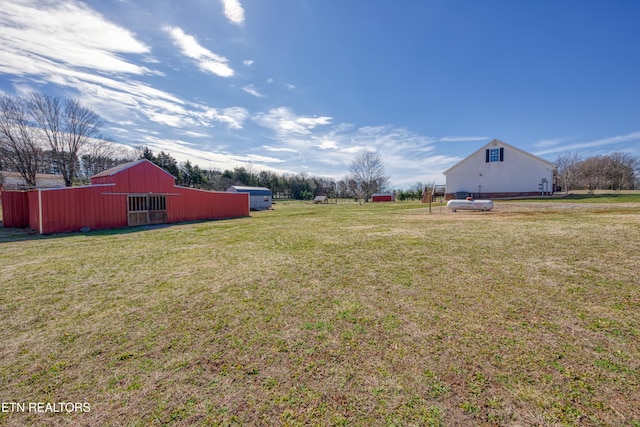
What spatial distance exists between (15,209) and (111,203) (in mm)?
5423

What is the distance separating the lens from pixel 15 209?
13.9m

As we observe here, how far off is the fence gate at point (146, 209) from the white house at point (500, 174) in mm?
28059

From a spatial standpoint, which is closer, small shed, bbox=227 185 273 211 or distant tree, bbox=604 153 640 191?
small shed, bbox=227 185 273 211

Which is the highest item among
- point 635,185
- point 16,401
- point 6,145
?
point 6,145

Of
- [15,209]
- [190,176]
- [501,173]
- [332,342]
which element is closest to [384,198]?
[501,173]

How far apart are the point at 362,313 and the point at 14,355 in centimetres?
392

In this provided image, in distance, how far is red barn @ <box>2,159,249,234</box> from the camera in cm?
1191

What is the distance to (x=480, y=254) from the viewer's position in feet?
19.9

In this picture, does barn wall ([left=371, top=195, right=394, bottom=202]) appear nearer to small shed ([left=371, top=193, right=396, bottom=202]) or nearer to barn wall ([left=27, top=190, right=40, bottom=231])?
small shed ([left=371, top=193, right=396, bottom=202])

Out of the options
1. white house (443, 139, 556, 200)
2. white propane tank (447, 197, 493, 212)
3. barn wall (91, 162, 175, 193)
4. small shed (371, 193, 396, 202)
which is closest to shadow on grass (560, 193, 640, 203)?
white house (443, 139, 556, 200)

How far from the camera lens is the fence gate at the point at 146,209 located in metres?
14.8

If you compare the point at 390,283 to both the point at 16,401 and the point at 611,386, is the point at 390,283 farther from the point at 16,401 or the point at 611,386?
the point at 16,401

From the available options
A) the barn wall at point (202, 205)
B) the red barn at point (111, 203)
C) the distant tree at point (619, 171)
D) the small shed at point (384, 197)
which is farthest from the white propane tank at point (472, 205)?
the distant tree at point (619, 171)

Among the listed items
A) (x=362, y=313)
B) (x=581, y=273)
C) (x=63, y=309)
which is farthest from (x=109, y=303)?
(x=581, y=273)
